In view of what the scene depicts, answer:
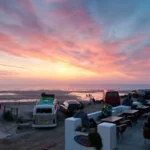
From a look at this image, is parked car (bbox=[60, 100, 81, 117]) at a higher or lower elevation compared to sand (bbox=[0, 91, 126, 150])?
higher

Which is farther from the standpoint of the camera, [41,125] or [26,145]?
[41,125]

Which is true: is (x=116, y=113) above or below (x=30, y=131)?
above

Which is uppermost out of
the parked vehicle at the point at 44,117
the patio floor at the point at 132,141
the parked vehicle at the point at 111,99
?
the parked vehicle at the point at 111,99

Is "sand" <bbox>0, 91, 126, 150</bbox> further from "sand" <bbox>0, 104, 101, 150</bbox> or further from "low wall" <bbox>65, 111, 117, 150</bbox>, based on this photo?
"low wall" <bbox>65, 111, 117, 150</bbox>

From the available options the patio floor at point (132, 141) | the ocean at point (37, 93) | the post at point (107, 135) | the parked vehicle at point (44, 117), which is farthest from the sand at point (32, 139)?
the ocean at point (37, 93)

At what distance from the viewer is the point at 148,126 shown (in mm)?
10328

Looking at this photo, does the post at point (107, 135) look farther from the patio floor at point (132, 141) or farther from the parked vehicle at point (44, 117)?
the parked vehicle at point (44, 117)

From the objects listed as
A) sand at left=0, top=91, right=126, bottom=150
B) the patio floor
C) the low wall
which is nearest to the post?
the low wall

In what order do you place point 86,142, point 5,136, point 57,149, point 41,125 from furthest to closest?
1. point 41,125
2. point 5,136
3. point 57,149
4. point 86,142

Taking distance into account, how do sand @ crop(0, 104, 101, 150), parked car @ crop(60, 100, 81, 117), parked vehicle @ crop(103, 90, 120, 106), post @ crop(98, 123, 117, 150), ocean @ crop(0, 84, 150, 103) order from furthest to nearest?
ocean @ crop(0, 84, 150, 103), parked vehicle @ crop(103, 90, 120, 106), parked car @ crop(60, 100, 81, 117), sand @ crop(0, 104, 101, 150), post @ crop(98, 123, 117, 150)

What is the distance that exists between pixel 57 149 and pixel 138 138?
12.1 ft

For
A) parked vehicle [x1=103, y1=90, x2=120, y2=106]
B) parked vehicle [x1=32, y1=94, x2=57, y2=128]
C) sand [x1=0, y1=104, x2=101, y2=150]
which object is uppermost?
parked vehicle [x1=103, y1=90, x2=120, y2=106]

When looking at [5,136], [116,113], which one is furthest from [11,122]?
[116,113]

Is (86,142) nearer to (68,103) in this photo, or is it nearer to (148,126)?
(148,126)
